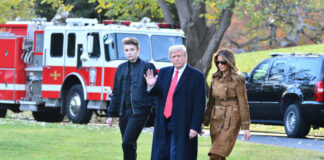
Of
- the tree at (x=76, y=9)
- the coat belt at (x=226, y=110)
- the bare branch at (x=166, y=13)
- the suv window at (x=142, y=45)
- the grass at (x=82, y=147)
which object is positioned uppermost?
the tree at (x=76, y=9)

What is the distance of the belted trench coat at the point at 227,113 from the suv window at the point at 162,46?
12.3 meters

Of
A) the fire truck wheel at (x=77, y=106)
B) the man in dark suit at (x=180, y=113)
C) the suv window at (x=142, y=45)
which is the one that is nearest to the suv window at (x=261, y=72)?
the suv window at (x=142, y=45)

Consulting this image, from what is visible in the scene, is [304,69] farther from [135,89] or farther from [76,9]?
[76,9]

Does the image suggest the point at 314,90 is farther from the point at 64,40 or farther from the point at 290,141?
the point at 64,40

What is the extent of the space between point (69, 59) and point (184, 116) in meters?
13.6

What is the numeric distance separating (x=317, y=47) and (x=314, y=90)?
2826 centimetres

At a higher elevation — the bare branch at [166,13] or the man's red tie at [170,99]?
the bare branch at [166,13]

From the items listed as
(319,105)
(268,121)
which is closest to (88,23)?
(268,121)

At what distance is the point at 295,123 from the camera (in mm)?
18391

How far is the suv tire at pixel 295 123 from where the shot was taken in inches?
720

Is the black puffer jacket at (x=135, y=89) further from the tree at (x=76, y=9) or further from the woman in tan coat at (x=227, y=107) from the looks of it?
the tree at (x=76, y=9)

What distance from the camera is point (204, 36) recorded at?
29.1 m

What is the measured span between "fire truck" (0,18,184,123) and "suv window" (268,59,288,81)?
3.46 metres

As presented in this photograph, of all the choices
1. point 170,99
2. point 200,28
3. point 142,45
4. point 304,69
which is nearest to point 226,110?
point 170,99
